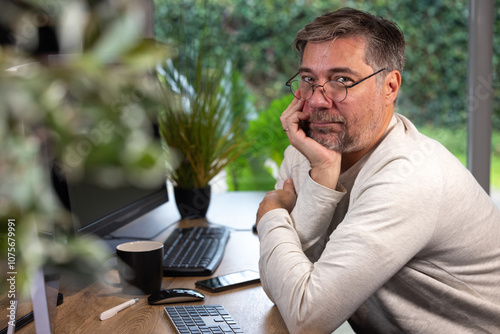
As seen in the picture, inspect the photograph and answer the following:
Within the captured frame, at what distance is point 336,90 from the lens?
1.33 m

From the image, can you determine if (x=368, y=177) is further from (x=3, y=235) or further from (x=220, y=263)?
(x=3, y=235)

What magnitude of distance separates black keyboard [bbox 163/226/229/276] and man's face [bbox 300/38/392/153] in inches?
17.8

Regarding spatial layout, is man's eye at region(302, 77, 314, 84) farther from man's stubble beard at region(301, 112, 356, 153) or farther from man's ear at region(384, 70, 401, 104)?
man's ear at region(384, 70, 401, 104)

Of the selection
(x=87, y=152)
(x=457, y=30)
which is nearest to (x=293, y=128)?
(x=87, y=152)

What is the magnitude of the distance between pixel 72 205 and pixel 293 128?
592 mm

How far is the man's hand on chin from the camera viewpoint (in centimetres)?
138

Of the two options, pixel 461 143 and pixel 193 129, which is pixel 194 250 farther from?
pixel 461 143

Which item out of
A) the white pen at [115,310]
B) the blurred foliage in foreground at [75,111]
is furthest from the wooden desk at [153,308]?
the blurred foliage in foreground at [75,111]

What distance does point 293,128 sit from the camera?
1.44 meters

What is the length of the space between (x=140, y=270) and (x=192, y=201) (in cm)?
81

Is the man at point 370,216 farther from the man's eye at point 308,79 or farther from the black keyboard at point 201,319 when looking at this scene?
the black keyboard at point 201,319

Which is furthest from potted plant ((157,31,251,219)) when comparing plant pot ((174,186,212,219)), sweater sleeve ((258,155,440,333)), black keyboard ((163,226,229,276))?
sweater sleeve ((258,155,440,333))

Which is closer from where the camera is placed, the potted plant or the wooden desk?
the wooden desk

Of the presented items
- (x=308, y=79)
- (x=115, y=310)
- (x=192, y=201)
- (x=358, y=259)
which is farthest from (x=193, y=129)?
(x=358, y=259)
